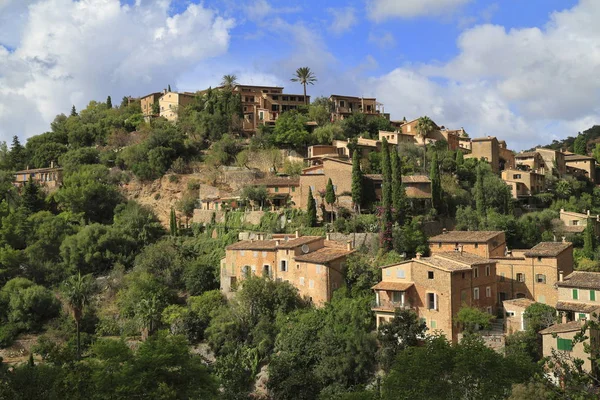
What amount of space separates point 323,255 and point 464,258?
351 inches

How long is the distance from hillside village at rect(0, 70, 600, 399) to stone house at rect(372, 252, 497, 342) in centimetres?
12

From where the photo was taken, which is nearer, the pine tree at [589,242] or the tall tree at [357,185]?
the pine tree at [589,242]

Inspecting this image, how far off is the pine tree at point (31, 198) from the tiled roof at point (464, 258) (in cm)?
4328

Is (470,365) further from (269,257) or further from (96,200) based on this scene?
(96,200)

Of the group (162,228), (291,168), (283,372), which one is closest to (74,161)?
(162,228)

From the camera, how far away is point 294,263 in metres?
40.5

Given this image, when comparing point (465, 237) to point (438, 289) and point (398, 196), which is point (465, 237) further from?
point (438, 289)

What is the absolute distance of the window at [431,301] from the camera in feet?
111

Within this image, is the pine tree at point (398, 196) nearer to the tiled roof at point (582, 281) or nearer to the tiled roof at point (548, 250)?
the tiled roof at point (548, 250)

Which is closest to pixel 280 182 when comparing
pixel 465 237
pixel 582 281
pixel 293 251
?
pixel 293 251

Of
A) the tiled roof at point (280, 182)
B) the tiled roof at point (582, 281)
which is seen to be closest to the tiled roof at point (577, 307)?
the tiled roof at point (582, 281)

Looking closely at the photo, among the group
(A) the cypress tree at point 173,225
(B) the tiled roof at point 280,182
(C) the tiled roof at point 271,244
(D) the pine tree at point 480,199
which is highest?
(B) the tiled roof at point 280,182

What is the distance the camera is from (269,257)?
1656 inches

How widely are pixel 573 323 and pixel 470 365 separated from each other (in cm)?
998
